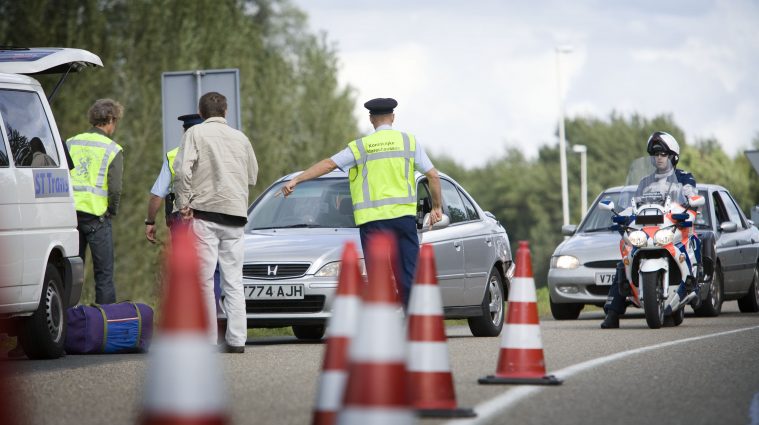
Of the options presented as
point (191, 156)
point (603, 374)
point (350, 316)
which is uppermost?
point (191, 156)

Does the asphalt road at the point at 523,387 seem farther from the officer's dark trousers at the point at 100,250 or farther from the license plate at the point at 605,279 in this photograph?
the license plate at the point at 605,279

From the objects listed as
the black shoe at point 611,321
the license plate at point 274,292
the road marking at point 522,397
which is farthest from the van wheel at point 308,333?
the road marking at point 522,397

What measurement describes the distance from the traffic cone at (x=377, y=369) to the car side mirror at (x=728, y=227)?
1289 centimetres

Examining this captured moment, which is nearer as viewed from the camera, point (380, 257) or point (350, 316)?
point (380, 257)

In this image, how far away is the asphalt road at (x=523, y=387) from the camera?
7.54 m

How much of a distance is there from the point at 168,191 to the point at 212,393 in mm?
8780

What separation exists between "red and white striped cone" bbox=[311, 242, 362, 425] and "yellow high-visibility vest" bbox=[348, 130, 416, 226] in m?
4.18

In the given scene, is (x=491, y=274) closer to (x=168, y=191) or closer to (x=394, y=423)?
(x=168, y=191)

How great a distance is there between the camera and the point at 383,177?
11062 millimetres

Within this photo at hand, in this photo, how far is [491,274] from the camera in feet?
47.3

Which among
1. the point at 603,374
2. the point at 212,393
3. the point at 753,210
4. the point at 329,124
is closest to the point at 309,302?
the point at 603,374

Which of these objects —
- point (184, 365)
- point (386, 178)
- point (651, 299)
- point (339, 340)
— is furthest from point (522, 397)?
point (651, 299)

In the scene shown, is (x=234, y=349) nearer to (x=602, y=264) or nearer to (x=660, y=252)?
(x=660, y=252)

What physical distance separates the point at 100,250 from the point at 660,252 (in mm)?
5643
